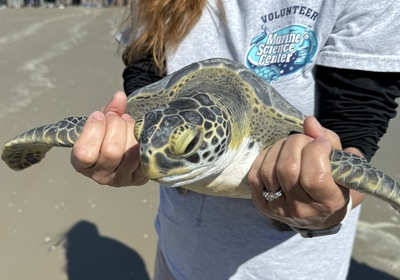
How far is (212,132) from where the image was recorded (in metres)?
0.71

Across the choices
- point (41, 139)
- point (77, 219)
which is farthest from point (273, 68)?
point (77, 219)

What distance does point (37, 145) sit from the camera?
0.99m

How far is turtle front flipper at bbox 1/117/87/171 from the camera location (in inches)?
35.0

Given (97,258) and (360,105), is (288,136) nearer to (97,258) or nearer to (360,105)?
(360,105)

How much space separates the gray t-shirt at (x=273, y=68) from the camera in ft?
2.72

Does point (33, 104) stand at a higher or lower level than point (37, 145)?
lower

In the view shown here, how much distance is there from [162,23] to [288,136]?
1.22 ft

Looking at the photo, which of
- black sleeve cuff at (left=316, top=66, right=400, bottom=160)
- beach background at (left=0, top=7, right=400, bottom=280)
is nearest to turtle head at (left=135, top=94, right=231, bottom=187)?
black sleeve cuff at (left=316, top=66, right=400, bottom=160)

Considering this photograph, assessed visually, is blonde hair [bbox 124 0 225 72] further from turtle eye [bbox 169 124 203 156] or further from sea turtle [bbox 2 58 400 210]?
turtle eye [bbox 169 124 203 156]

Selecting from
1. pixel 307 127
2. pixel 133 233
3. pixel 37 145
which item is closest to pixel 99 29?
pixel 133 233

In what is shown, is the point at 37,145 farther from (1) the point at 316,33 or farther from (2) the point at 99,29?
(2) the point at 99,29

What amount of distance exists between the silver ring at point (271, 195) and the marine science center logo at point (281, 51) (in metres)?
0.29

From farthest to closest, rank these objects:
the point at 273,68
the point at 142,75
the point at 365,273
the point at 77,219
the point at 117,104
A: the point at 77,219
the point at 365,273
the point at 142,75
the point at 273,68
the point at 117,104

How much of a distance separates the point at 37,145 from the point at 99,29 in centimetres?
506
